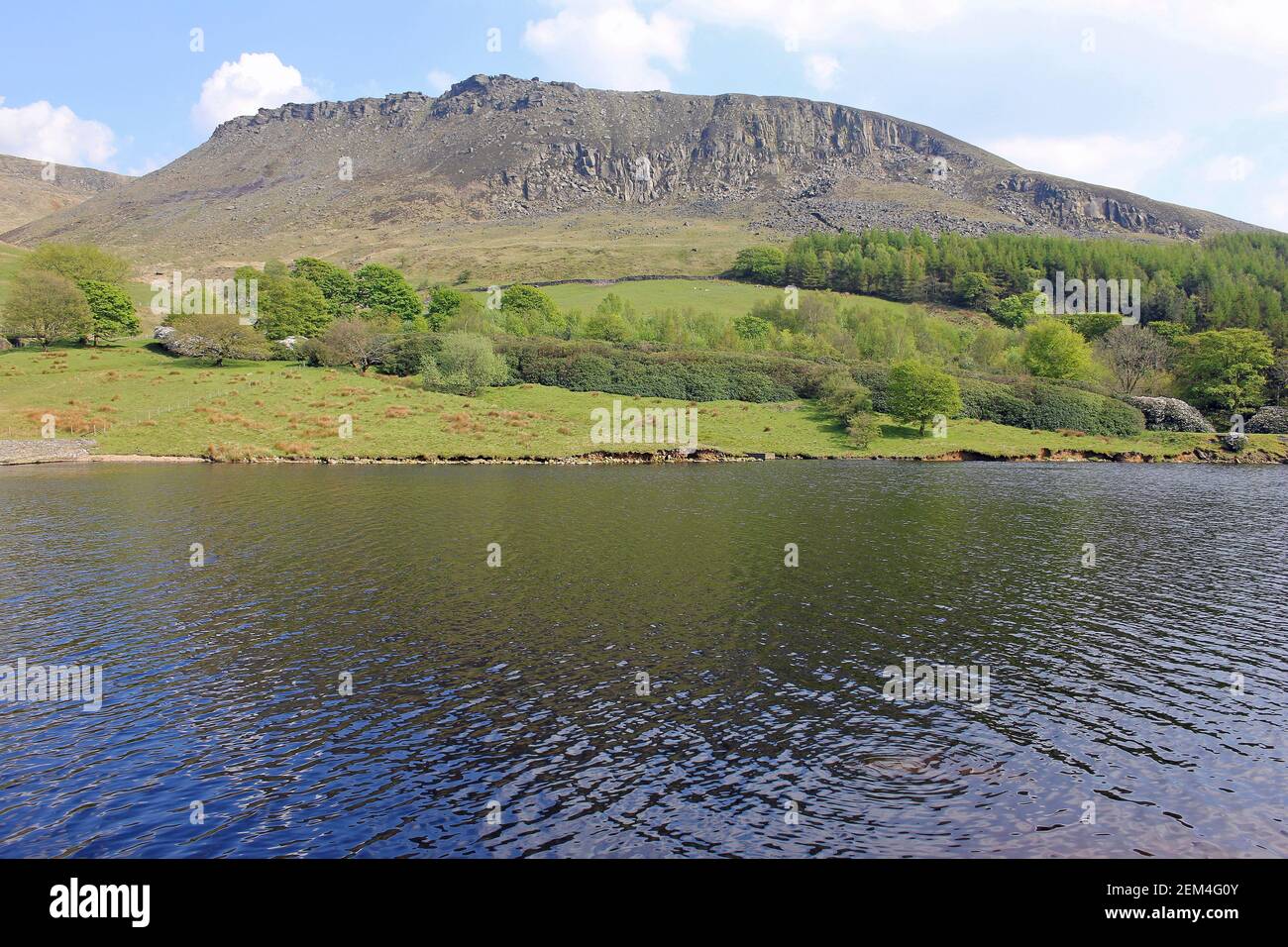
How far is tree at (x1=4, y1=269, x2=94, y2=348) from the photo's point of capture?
356ft

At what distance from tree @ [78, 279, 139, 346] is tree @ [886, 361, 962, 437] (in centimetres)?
11888

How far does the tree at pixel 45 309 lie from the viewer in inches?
4274

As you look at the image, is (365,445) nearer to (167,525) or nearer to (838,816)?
(167,525)

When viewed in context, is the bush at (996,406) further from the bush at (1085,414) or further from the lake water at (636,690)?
the lake water at (636,690)

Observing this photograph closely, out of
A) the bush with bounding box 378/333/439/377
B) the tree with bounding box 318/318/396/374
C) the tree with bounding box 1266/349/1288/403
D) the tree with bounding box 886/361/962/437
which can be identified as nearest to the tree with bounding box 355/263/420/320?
the tree with bounding box 318/318/396/374

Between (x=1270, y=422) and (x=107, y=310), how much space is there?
567 feet

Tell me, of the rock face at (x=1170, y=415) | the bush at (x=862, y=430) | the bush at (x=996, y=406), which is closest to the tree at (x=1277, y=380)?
the rock face at (x=1170, y=415)

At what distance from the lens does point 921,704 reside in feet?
64.0

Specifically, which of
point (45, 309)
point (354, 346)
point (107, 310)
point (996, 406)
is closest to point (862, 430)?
point (996, 406)

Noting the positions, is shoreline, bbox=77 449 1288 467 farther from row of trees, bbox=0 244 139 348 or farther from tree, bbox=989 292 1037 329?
tree, bbox=989 292 1037 329

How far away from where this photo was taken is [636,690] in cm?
2034
